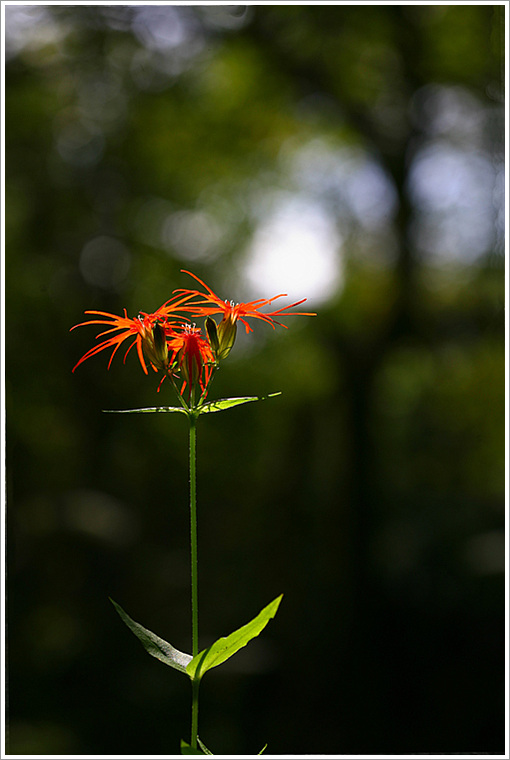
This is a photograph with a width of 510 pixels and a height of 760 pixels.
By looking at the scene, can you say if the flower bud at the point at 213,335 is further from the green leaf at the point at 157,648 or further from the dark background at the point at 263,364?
the dark background at the point at 263,364

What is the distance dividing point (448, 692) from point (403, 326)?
1114 mm

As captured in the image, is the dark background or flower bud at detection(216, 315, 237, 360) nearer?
flower bud at detection(216, 315, 237, 360)

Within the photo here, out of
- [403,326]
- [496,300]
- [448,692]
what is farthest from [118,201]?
[448,692]

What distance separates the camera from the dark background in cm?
165

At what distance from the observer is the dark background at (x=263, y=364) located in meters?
1.65

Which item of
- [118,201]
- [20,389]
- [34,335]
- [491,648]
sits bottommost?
[491,648]

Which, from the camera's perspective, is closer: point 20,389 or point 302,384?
point 20,389

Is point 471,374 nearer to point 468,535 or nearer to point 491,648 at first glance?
point 468,535

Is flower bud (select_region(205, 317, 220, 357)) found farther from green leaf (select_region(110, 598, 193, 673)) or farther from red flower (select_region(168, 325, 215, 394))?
green leaf (select_region(110, 598, 193, 673))

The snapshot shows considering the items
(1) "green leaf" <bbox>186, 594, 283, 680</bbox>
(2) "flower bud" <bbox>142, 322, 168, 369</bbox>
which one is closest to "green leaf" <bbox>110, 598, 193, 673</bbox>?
(1) "green leaf" <bbox>186, 594, 283, 680</bbox>

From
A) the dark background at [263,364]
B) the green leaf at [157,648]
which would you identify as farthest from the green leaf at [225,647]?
the dark background at [263,364]

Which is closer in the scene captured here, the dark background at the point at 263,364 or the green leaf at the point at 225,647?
the green leaf at the point at 225,647

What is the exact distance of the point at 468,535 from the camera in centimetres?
183

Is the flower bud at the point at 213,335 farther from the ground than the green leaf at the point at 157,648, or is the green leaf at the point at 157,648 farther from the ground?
the flower bud at the point at 213,335
